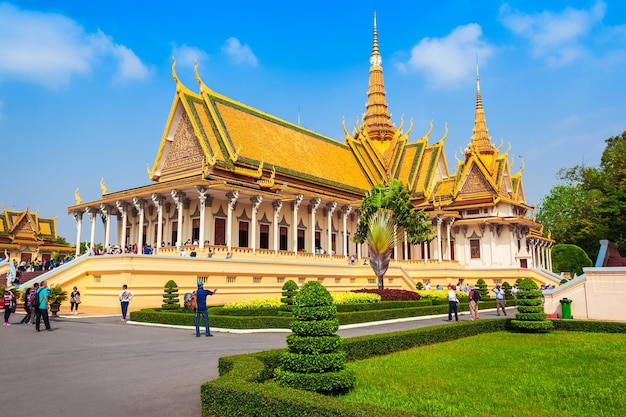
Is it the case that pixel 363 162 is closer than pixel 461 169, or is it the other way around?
pixel 363 162

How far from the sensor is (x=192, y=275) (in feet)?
78.0

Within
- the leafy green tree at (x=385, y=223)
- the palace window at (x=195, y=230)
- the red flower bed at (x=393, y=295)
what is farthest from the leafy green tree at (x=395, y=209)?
the palace window at (x=195, y=230)

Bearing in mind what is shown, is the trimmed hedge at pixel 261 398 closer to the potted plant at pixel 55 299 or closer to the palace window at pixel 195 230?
the potted plant at pixel 55 299

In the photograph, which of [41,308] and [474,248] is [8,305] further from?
[474,248]

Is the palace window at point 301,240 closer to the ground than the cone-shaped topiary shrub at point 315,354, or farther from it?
farther from it

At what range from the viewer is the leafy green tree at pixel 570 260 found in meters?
52.5

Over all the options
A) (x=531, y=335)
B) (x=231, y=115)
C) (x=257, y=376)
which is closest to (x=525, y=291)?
(x=531, y=335)

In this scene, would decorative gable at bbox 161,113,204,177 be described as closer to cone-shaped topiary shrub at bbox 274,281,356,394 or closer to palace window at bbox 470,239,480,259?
cone-shaped topiary shrub at bbox 274,281,356,394

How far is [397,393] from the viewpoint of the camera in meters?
7.16

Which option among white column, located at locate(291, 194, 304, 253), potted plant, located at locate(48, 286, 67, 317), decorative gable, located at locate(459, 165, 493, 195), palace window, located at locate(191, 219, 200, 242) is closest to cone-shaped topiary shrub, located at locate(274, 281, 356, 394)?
A: potted plant, located at locate(48, 286, 67, 317)

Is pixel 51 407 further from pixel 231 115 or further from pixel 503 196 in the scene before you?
pixel 503 196

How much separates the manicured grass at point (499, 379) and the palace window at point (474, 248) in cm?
3461

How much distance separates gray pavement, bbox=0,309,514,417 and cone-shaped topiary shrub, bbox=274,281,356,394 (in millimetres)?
1322

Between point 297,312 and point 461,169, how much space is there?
45809 millimetres
